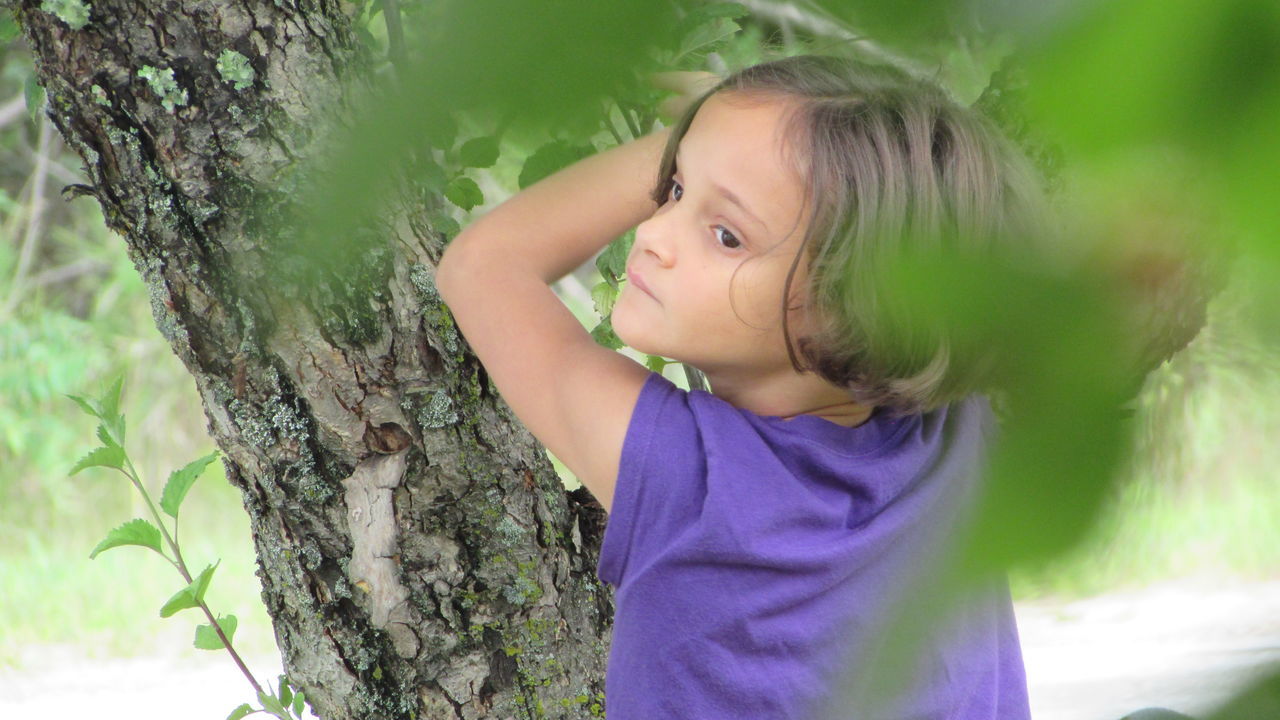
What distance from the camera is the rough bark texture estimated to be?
0.53 m

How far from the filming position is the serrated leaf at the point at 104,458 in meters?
0.77

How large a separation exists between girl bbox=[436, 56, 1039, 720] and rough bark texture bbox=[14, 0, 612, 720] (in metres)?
0.10

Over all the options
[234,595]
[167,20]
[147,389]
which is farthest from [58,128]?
[147,389]

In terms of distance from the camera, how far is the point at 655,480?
49 centimetres

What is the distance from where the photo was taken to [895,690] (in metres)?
0.14

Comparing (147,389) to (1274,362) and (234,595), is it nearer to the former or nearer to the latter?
(234,595)

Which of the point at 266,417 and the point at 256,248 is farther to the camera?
the point at 266,417

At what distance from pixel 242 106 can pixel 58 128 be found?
12 centimetres

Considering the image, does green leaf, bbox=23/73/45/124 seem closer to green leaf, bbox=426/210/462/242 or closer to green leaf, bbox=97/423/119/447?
green leaf, bbox=97/423/119/447

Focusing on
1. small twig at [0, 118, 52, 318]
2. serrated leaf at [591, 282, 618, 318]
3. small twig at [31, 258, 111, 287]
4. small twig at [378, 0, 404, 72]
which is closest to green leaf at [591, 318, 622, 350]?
serrated leaf at [591, 282, 618, 318]

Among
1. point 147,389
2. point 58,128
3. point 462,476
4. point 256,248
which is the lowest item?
point 462,476

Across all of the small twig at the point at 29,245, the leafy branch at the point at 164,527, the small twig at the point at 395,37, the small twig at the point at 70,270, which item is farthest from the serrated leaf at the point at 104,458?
the small twig at the point at 70,270

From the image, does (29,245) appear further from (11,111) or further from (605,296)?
(605,296)

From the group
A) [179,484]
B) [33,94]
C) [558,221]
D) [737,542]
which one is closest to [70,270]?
[33,94]
